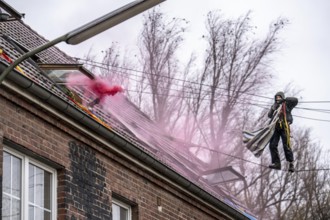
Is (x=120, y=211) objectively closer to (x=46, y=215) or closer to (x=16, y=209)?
(x=46, y=215)

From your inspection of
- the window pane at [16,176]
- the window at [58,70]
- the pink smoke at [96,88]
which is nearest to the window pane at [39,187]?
the window pane at [16,176]

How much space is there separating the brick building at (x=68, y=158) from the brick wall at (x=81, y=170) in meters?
0.01

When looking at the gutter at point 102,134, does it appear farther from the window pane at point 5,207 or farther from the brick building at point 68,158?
the window pane at point 5,207

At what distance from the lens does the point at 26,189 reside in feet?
45.5

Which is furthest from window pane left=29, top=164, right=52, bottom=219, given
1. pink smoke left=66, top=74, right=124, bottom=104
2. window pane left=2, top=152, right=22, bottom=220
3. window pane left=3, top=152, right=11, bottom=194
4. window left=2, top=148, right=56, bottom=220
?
pink smoke left=66, top=74, right=124, bottom=104

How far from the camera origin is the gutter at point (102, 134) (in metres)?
13.7

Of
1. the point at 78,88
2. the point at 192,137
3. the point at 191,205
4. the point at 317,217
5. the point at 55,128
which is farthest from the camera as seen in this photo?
the point at 317,217

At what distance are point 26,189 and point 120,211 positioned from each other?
3125mm

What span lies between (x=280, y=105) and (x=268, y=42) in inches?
701

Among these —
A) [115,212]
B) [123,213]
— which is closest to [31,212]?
[115,212]

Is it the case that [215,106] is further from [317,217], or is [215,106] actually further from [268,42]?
[317,217]

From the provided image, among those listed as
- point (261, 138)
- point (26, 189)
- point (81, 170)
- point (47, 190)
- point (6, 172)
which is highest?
point (261, 138)

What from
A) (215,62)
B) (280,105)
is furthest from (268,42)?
(280,105)

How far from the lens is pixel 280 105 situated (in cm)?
1931
